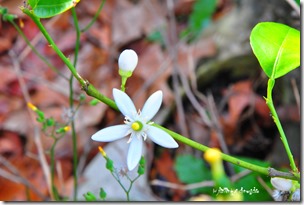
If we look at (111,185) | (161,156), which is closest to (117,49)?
(161,156)

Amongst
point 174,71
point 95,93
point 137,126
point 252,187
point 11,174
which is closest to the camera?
point 95,93

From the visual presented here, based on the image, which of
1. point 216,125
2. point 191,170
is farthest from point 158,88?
point 191,170

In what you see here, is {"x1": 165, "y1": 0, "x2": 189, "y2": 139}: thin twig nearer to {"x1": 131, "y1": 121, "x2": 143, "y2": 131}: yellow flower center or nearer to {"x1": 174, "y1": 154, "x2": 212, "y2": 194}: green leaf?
{"x1": 174, "y1": 154, "x2": 212, "y2": 194}: green leaf

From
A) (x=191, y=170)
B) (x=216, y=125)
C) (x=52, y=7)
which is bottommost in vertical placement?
A: (x=191, y=170)

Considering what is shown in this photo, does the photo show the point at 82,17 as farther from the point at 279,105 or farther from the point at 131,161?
the point at 131,161

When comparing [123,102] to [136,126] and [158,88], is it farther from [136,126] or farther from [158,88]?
[158,88]

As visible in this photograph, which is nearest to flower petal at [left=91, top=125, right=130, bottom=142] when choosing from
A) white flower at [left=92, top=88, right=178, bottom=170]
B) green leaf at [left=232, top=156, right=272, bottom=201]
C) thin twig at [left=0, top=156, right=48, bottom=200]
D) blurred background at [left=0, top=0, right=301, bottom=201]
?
white flower at [left=92, top=88, right=178, bottom=170]

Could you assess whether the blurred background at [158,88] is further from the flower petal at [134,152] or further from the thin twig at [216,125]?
the flower petal at [134,152]

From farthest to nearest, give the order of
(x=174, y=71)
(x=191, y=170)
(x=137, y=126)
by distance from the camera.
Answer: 1. (x=174, y=71)
2. (x=191, y=170)
3. (x=137, y=126)
